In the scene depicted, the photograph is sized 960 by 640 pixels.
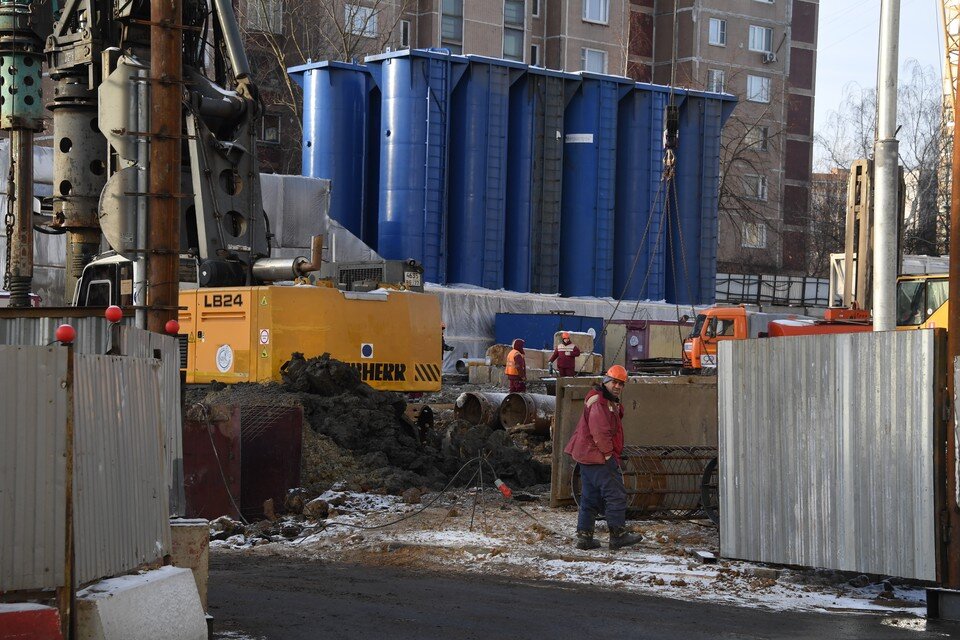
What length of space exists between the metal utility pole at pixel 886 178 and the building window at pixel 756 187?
183ft

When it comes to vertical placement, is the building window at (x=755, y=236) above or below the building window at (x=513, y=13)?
below

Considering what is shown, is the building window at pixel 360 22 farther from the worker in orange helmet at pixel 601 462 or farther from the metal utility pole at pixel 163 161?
the worker in orange helmet at pixel 601 462

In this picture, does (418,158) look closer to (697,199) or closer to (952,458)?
(697,199)

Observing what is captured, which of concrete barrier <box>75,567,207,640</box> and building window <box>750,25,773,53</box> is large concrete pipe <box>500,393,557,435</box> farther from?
building window <box>750,25,773,53</box>

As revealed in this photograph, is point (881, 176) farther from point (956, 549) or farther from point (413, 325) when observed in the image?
point (413, 325)

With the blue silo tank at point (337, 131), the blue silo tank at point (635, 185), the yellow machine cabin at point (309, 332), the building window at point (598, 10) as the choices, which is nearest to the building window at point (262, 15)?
the blue silo tank at point (337, 131)

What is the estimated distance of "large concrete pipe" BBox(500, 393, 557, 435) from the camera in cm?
2092

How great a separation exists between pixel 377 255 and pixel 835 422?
3155cm

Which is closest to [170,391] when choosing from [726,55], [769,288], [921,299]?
[921,299]

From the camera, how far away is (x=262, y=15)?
171 feet

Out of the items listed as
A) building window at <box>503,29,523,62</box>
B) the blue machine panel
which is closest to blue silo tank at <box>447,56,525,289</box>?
the blue machine panel

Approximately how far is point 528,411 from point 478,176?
2177 cm

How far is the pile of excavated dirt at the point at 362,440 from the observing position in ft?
52.2

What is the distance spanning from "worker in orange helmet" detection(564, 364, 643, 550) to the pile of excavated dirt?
3.68 metres
